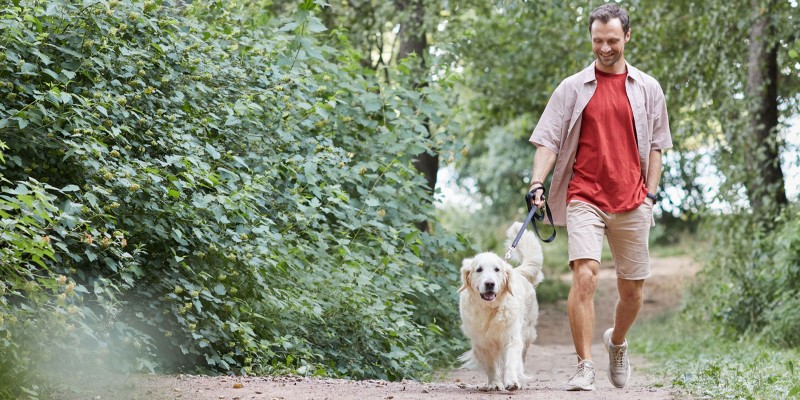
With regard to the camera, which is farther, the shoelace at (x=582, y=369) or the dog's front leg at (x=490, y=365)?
the dog's front leg at (x=490, y=365)

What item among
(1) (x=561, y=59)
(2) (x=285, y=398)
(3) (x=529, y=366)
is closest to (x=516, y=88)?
(1) (x=561, y=59)

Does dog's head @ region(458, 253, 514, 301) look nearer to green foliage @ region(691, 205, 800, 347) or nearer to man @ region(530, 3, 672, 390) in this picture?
man @ region(530, 3, 672, 390)

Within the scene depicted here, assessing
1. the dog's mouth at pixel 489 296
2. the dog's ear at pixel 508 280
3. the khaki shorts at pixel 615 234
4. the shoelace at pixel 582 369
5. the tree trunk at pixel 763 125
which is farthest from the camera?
the tree trunk at pixel 763 125

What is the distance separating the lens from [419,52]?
1299 centimetres

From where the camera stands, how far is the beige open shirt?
571 centimetres

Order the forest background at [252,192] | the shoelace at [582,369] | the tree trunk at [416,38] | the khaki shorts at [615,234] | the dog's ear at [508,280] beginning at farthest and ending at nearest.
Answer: the tree trunk at [416,38], the dog's ear at [508,280], the shoelace at [582,369], the khaki shorts at [615,234], the forest background at [252,192]

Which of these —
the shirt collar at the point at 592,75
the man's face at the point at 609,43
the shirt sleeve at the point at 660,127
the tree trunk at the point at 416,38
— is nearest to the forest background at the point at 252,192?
the tree trunk at the point at 416,38

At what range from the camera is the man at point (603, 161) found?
5629mm

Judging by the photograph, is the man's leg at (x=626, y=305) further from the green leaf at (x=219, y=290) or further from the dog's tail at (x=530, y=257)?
the green leaf at (x=219, y=290)

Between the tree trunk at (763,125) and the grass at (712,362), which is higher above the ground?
the tree trunk at (763,125)

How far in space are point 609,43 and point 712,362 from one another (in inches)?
145

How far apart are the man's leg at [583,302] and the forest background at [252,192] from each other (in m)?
1.87

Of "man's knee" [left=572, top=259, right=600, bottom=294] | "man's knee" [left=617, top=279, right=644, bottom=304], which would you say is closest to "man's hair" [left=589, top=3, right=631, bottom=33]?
"man's knee" [left=572, top=259, right=600, bottom=294]

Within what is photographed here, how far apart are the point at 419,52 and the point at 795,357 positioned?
258 inches
